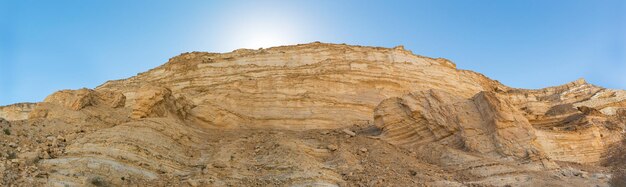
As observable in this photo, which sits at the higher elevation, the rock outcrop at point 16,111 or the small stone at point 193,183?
the rock outcrop at point 16,111

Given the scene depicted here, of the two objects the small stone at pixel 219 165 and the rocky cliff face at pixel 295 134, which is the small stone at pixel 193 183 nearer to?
the rocky cliff face at pixel 295 134

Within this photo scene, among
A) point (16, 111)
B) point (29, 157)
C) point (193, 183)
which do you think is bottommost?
point (193, 183)

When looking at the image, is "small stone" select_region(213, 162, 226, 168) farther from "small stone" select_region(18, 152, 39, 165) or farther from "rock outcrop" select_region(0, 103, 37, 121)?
"rock outcrop" select_region(0, 103, 37, 121)

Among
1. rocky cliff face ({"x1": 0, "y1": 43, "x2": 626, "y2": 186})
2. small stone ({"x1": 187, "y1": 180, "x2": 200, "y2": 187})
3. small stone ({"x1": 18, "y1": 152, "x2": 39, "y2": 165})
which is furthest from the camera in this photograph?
rocky cliff face ({"x1": 0, "y1": 43, "x2": 626, "y2": 186})

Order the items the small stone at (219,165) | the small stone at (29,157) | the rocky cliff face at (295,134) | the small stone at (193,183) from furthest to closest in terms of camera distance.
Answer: the small stone at (219,165) → the rocky cliff face at (295,134) → the small stone at (193,183) → the small stone at (29,157)

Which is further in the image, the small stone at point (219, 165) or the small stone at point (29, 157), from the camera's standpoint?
the small stone at point (219, 165)

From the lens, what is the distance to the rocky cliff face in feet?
52.1

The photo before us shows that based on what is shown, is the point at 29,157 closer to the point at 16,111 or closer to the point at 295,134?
the point at 295,134

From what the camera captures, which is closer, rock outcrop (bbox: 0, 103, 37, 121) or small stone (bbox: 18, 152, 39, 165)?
small stone (bbox: 18, 152, 39, 165)

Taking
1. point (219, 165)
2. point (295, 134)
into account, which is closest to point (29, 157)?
point (219, 165)

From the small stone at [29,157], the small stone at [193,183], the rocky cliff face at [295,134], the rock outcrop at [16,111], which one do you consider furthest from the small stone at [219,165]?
the rock outcrop at [16,111]

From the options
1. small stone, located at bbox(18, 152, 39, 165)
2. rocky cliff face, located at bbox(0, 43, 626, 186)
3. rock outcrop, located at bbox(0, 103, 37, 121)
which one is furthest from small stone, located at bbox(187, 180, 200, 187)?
rock outcrop, located at bbox(0, 103, 37, 121)

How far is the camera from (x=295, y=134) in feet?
73.6

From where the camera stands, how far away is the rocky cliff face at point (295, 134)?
15.9m
